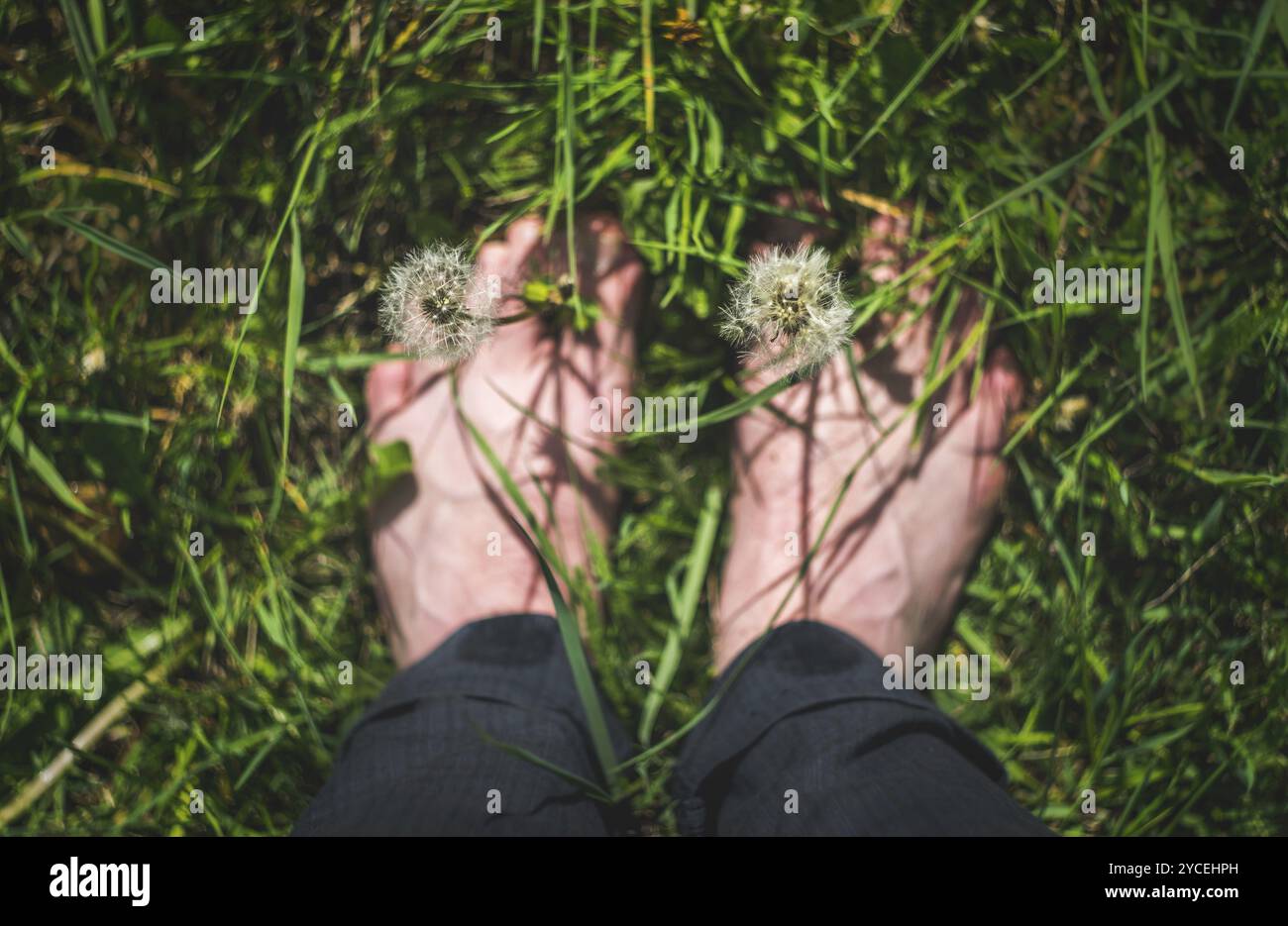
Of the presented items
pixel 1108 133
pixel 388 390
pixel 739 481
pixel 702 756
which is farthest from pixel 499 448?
pixel 1108 133

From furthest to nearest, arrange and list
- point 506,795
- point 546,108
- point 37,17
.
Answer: point 37,17 < point 546,108 < point 506,795

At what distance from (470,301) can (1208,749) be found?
3.13 ft

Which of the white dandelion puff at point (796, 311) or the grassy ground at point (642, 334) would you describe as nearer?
the white dandelion puff at point (796, 311)

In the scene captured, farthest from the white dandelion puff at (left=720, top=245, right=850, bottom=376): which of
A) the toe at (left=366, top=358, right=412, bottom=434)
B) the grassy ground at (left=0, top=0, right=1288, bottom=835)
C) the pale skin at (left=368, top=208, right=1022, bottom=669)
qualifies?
the toe at (left=366, top=358, right=412, bottom=434)

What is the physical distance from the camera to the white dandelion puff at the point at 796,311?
0.74 m

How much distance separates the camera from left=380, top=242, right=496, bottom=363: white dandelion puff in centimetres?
76

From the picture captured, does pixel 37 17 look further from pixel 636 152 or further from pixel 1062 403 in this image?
pixel 1062 403

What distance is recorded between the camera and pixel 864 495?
1043 mm

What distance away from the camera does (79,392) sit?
0.99m

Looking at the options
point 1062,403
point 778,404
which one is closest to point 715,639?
point 778,404

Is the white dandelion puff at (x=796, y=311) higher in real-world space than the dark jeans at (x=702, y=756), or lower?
higher

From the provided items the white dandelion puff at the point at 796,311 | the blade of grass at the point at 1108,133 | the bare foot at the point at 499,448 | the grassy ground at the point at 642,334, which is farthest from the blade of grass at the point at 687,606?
the blade of grass at the point at 1108,133

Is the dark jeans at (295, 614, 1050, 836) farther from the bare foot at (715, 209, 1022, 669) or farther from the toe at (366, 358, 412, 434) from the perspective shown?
the toe at (366, 358, 412, 434)

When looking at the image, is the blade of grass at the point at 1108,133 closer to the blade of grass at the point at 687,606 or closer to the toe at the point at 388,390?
the blade of grass at the point at 687,606
